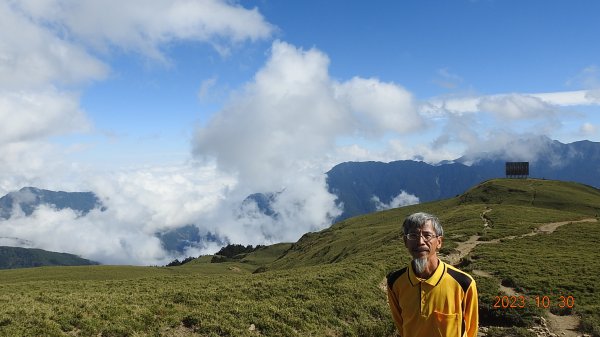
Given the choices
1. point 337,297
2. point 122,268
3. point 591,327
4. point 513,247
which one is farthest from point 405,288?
point 122,268

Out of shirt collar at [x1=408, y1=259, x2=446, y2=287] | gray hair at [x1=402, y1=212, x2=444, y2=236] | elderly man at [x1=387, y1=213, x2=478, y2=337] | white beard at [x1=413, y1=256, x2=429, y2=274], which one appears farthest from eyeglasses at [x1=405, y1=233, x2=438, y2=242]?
shirt collar at [x1=408, y1=259, x2=446, y2=287]

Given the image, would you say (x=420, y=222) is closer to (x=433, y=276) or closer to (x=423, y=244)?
(x=423, y=244)

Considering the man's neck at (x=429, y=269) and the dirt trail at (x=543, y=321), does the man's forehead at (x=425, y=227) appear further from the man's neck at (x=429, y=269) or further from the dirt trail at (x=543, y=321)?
the dirt trail at (x=543, y=321)

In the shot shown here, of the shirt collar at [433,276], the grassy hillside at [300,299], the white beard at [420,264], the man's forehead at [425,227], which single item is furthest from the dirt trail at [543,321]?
the man's forehead at [425,227]

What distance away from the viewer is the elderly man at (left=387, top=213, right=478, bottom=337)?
267 inches

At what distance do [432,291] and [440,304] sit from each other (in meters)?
0.25

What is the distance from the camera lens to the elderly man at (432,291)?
6.77 meters

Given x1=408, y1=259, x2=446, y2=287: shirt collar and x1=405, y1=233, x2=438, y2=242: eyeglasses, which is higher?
x1=405, y1=233, x2=438, y2=242: eyeglasses

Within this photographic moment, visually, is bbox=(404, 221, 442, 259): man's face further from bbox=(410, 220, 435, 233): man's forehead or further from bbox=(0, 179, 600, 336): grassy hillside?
bbox=(0, 179, 600, 336): grassy hillside

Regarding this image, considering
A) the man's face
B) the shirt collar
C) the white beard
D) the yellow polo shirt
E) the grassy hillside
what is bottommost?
the grassy hillside

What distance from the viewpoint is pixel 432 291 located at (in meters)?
6.86

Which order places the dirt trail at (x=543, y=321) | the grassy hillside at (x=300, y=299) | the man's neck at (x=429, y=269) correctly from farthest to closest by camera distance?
the dirt trail at (x=543, y=321) → the grassy hillside at (x=300, y=299) → the man's neck at (x=429, y=269)

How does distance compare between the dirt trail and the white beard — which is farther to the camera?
the dirt trail

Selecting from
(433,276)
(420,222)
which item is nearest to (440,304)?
(433,276)
